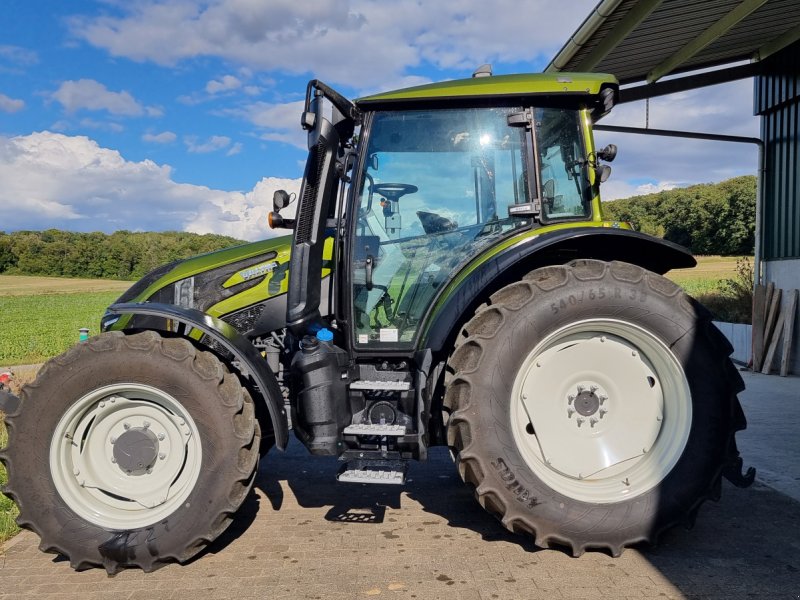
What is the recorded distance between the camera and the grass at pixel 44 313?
560 inches

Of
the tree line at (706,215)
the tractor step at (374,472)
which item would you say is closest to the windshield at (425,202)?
the tractor step at (374,472)

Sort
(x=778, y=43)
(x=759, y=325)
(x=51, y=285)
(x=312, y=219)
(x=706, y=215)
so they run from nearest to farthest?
1. (x=312, y=219)
2. (x=778, y=43)
3. (x=759, y=325)
4. (x=706, y=215)
5. (x=51, y=285)

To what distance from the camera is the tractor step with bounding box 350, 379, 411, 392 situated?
10.2 ft

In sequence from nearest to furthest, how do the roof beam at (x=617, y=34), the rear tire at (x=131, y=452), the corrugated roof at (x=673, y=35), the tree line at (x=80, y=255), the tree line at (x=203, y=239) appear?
the rear tire at (x=131, y=452) < the roof beam at (x=617, y=34) < the corrugated roof at (x=673, y=35) < the tree line at (x=203, y=239) < the tree line at (x=80, y=255)

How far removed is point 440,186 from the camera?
3.28 m

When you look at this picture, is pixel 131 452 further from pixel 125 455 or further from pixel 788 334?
pixel 788 334

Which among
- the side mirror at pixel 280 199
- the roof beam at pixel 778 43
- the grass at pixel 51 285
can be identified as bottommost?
the grass at pixel 51 285

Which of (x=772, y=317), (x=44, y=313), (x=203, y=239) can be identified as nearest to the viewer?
(x=772, y=317)

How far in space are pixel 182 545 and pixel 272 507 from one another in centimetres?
85

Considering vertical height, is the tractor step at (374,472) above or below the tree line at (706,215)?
below

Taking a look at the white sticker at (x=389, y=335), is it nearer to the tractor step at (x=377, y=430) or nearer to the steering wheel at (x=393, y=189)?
the tractor step at (x=377, y=430)

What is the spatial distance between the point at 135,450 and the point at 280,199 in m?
1.45

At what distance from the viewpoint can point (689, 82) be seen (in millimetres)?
8562

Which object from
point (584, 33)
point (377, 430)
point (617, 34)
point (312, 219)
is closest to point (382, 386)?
point (377, 430)
